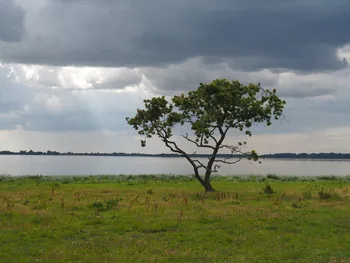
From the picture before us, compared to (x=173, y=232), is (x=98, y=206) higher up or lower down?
higher up

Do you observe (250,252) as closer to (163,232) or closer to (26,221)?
(163,232)

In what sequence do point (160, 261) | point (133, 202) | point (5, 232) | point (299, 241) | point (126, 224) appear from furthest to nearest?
point (133, 202) → point (126, 224) → point (5, 232) → point (299, 241) → point (160, 261)

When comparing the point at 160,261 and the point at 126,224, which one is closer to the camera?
the point at 160,261

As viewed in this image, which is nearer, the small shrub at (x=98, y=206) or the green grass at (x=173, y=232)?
the green grass at (x=173, y=232)

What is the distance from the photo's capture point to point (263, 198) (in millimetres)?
36094

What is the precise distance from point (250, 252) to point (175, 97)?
28103mm

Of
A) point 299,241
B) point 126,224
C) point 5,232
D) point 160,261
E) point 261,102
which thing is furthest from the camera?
point 261,102

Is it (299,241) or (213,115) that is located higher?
(213,115)

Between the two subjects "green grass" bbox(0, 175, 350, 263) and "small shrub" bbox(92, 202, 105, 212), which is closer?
"green grass" bbox(0, 175, 350, 263)

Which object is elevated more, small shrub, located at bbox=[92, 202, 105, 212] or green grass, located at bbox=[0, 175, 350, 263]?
small shrub, located at bbox=[92, 202, 105, 212]

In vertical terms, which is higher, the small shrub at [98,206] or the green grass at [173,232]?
the small shrub at [98,206]

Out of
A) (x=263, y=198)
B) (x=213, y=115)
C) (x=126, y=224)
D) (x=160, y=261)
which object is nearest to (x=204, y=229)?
(x=126, y=224)

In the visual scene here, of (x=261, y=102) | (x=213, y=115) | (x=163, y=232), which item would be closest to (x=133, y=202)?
(x=163, y=232)

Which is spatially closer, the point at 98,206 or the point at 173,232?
the point at 173,232
